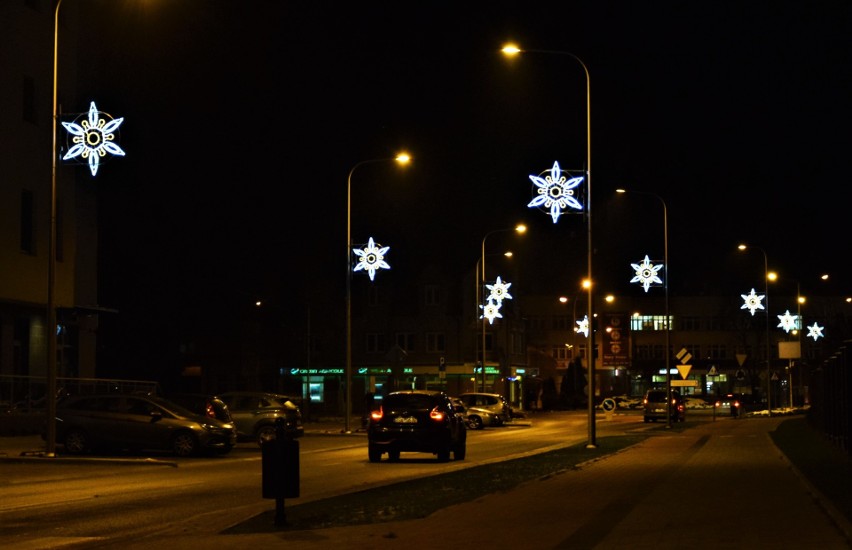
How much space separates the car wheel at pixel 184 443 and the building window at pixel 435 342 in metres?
65.1

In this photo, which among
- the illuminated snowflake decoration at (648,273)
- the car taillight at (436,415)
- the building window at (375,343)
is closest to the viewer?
the car taillight at (436,415)

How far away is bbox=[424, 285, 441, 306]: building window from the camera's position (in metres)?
95.3

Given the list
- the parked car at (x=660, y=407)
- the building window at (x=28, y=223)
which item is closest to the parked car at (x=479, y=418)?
the parked car at (x=660, y=407)

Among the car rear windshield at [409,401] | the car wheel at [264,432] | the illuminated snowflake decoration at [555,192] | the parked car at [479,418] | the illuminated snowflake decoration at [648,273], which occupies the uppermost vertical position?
the illuminated snowflake decoration at [555,192]

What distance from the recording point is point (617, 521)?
47.5ft

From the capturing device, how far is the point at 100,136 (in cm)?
3125

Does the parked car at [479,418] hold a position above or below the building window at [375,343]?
below

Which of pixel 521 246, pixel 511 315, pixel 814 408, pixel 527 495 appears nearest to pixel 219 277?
pixel 511 315

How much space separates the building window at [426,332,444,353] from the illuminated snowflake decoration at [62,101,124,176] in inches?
2518

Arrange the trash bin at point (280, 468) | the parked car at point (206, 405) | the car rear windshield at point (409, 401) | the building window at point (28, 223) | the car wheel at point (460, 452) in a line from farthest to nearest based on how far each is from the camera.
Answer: the building window at point (28, 223), the parked car at point (206, 405), the car wheel at point (460, 452), the car rear windshield at point (409, 401), the trash bin at point (280, 468)

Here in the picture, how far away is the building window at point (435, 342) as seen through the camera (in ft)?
311

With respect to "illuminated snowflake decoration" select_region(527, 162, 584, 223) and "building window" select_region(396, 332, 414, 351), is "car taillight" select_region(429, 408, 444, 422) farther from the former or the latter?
"building window" select_region(396, 332, 414, 351)

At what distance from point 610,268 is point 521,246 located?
31.1 feet

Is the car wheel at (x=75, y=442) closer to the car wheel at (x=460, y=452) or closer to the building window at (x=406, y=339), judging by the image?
the car wheel at (x=460, y=452)
